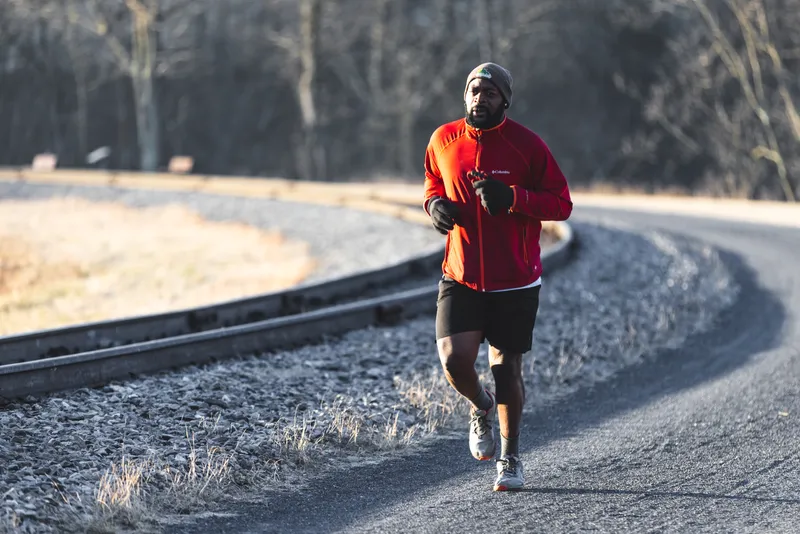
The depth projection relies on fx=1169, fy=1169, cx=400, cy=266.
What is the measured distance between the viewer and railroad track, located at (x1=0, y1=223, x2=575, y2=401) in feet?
22.1

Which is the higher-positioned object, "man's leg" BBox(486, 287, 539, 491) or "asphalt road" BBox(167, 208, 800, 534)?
"man's leg" BBox(486, 287, 539, 491)

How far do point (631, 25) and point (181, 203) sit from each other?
66.3 ft

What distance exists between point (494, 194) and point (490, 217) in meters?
0.22

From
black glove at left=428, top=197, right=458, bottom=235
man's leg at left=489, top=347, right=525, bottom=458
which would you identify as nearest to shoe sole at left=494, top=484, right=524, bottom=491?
man's leg at left=489, top=347, right=525, bottom=458

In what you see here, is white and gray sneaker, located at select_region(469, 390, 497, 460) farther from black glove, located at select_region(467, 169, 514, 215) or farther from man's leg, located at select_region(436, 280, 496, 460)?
black glove, located at select_region(467, 169, 514, 215)

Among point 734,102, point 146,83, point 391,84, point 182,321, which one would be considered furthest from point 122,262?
point 391,84

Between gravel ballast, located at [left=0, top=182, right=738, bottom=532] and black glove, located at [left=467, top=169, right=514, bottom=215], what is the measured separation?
5.89 ft

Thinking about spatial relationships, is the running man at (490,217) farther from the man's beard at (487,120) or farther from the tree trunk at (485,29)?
the tree trunk at (485,29)

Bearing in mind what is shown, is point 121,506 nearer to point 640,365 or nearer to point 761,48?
point 640,365

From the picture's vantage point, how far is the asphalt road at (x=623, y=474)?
5.25 meters

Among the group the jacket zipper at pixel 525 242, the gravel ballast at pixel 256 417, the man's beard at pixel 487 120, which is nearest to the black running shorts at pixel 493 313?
the jacket zipper at pixel 525 242

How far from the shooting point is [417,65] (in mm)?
43844

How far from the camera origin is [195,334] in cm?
799

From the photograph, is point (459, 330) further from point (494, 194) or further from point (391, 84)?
point (391, 84)
